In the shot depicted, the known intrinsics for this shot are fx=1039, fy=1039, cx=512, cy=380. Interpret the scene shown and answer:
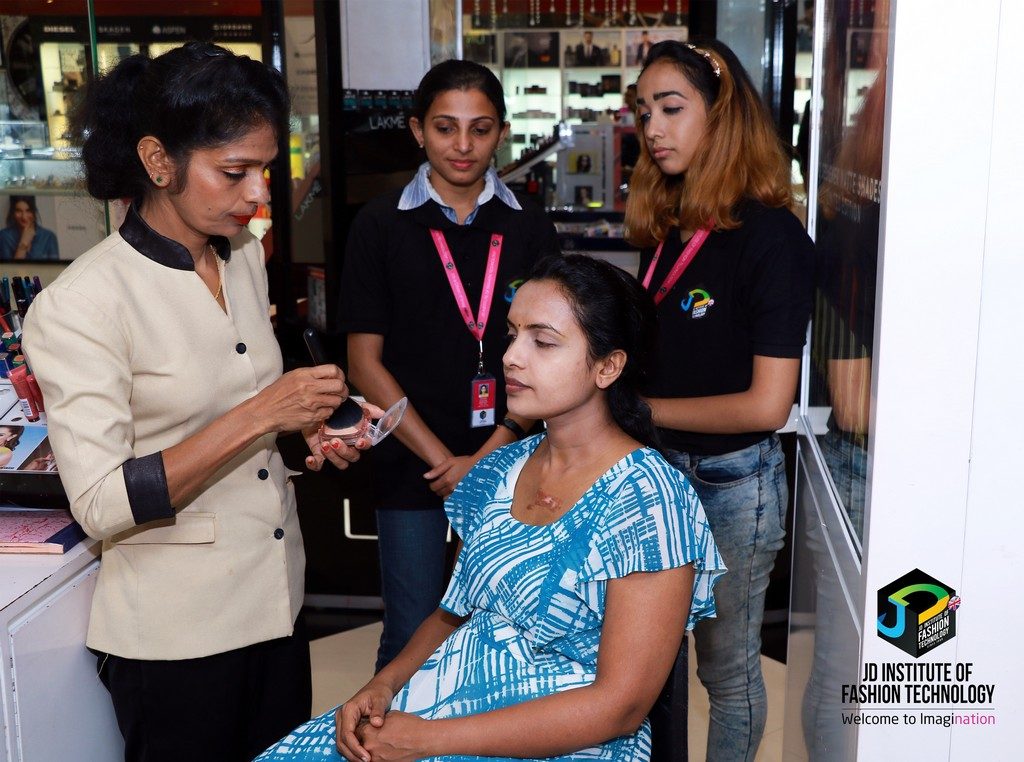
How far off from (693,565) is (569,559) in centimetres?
20

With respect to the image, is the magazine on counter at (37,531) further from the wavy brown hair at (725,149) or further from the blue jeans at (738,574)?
the wavy brown hair at (725,149)

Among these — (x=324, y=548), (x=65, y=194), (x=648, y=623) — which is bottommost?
(x=324, y=548)

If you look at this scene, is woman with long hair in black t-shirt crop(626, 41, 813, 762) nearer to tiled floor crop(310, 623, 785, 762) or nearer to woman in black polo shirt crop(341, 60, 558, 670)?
woman in black polo shirt crop(341, 60, 558, 670)

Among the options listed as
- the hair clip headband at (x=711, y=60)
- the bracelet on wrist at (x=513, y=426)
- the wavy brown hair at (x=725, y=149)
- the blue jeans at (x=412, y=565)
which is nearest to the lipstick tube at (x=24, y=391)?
the blue jeans at (x=412, y=565)

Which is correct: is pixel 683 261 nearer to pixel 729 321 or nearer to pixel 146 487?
pixel 729 321

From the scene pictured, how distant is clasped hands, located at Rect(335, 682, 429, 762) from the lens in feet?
5.40

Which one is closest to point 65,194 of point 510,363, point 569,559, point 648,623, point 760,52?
point 510,363

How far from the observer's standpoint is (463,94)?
255cm

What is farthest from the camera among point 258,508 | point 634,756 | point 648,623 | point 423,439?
point 423,439

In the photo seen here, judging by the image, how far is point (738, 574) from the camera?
87.7 inches

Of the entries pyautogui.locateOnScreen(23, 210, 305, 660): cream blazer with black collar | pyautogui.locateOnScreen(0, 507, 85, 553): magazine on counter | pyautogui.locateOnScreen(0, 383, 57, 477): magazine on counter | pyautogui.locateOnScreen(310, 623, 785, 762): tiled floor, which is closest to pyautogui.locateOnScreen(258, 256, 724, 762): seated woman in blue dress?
pyautogui.locateOnScreen(23, 210, 305, 660): cream blazer with black collar

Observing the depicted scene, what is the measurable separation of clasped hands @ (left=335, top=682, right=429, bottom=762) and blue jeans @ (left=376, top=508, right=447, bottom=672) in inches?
34.6

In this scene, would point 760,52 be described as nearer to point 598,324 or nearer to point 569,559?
point 598,324

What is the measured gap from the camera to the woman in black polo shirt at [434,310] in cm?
257
